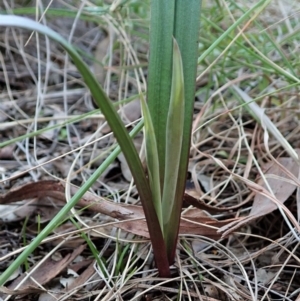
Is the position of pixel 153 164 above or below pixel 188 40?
below

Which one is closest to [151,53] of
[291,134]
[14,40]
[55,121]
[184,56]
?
[184,56]

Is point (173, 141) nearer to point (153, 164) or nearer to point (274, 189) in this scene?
point (153, 164)

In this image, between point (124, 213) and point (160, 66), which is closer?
point (160, 66)

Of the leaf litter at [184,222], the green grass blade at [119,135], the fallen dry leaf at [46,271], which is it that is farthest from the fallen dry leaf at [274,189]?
the fallen dry leaf at [46,271]

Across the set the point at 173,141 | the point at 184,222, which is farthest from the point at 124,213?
the point at 173,141

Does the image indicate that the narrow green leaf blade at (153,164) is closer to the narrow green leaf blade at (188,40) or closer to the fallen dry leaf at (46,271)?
the narrow green leaf blade at (188,40)

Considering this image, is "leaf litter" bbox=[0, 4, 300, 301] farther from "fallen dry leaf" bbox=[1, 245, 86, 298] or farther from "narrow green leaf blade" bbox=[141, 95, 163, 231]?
"narrow green leaf blade" bbox=[141, 95, 163, 231]
